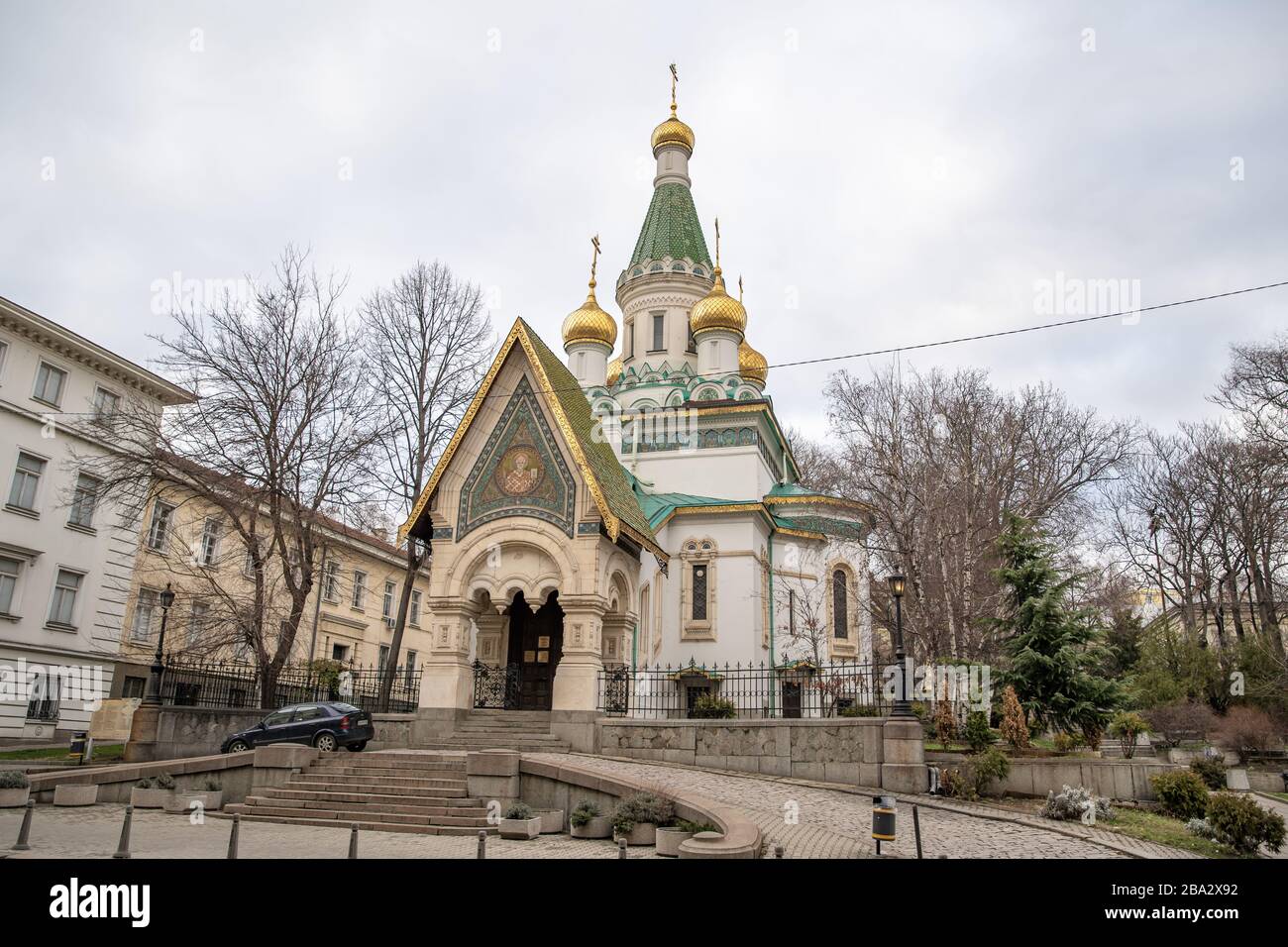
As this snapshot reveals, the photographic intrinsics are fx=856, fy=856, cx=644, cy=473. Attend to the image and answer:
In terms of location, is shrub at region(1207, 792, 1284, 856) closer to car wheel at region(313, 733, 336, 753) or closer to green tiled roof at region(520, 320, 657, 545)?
green tiled roof at region(520, 320, 657, 545)

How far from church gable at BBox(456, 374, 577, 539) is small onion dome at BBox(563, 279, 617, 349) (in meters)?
13.1

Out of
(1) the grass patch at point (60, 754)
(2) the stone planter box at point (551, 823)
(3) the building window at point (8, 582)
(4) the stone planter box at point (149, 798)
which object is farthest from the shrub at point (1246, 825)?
(3) the building window at point (8, 582)

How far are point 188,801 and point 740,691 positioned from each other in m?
11.0

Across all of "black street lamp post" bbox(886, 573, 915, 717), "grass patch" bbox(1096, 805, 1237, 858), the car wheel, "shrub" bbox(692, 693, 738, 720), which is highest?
"black street lamp post" bbox(886, 573, 915, 717)

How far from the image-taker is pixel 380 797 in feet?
45.6

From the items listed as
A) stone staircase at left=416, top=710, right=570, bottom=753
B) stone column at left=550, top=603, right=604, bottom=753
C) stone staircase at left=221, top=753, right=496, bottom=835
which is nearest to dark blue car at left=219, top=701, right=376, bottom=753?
stone staircase at left=416, top=710, right=570, bottom=753

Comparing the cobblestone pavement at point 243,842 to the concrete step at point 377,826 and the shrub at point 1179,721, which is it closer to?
the concrete step at point 377,826

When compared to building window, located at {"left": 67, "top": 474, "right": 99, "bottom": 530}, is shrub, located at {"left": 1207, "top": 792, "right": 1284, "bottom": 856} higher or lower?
lower

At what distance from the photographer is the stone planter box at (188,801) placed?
14.2 m

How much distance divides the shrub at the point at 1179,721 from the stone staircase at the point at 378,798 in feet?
70.9

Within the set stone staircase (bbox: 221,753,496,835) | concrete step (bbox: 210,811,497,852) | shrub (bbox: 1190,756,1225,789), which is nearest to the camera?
concrete step (bbox: 210,811,497,852)

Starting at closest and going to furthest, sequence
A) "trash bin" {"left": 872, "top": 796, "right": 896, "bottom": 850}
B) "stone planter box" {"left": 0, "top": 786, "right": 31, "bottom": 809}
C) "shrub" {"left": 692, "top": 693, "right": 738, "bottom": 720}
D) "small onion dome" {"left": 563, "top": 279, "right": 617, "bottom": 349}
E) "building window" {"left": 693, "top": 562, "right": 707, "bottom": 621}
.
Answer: "trash bin" {"left": 872, "top": 796, "right": 896, "bottom": 850} < "stone planter box" {"left": 0, "top": 786, "right": 31, "bottom": 809} < "shrub" {"left": 692, "top": 693, "right": 738, "bottom": 720} < "building window" {"left": 693, "top": 562, "right": 707, "bottom": 621} < "small onion dome" {"left": 563, "top": 279, "right": 617, "bottom": 349}

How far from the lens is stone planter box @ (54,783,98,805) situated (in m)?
14.2
